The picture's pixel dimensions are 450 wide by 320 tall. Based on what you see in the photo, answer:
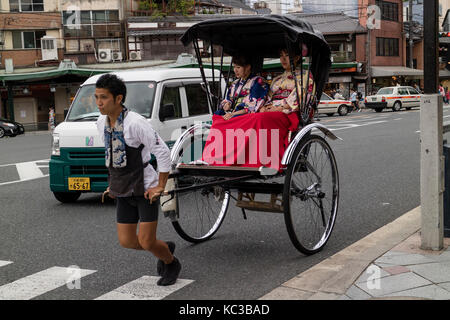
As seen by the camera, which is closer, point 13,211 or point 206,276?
point 206,276

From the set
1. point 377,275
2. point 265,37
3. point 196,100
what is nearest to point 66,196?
point 196,100

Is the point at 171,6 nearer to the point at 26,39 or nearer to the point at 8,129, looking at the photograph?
the point at 26,39

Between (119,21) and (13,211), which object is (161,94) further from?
(119,21)

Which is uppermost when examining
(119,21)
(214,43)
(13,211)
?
(119,21)

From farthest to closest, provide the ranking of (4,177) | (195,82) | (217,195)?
1. (4,177)
2. (195,82)
3. (217,195)

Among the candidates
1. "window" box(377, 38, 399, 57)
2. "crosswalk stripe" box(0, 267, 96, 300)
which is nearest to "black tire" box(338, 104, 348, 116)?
"window" box(377, 38, 399, 57)

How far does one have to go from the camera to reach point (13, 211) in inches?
314

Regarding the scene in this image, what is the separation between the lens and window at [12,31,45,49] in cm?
4191

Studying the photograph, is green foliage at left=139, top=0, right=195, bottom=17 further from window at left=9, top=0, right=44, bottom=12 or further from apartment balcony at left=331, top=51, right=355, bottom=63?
apartment balcony at left=331, top=51, right=355, bottom=63

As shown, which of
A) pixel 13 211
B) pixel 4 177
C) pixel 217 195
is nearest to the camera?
pixel 217 195

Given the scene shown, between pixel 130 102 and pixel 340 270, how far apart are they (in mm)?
5106

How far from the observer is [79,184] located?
27.1 ft
